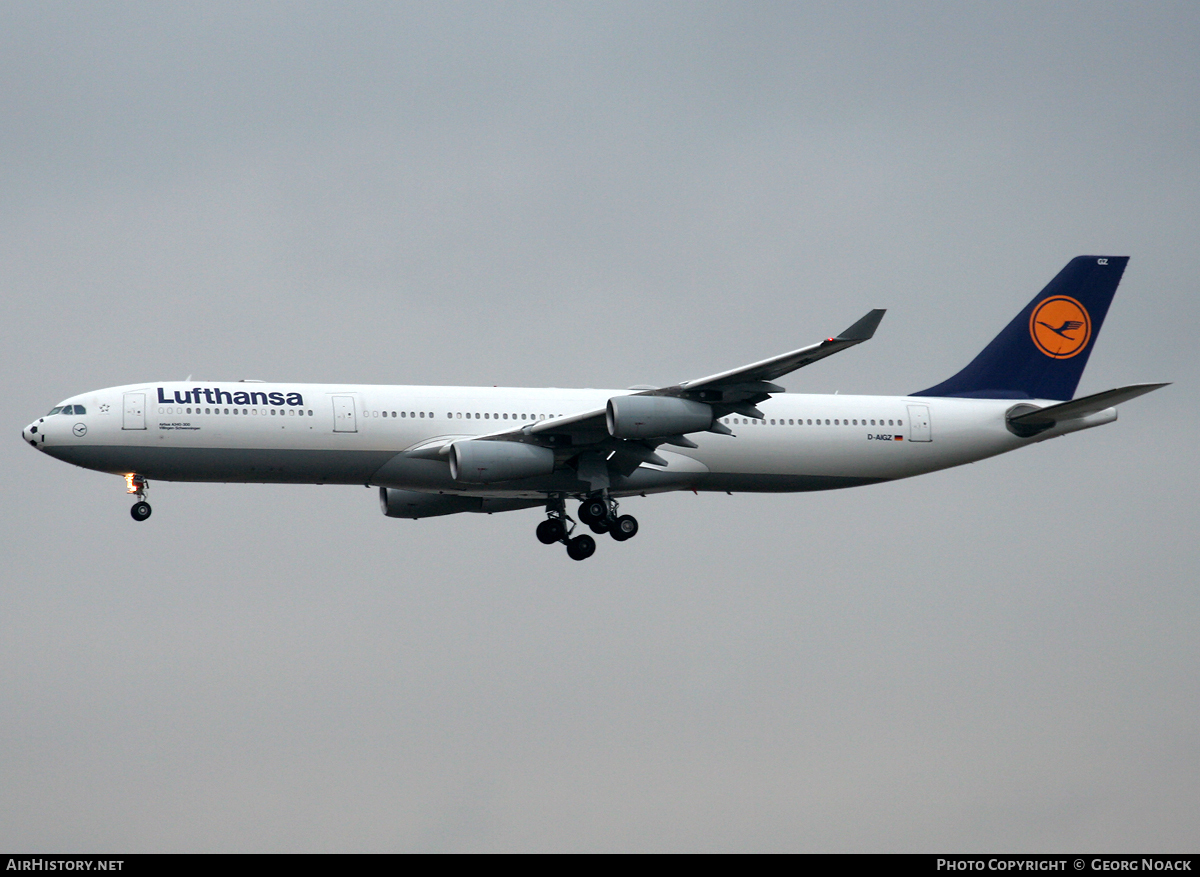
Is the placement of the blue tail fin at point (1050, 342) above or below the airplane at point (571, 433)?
above

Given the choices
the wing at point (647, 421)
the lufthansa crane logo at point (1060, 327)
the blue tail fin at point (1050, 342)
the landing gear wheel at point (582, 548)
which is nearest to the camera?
the wing at point (647, 421)

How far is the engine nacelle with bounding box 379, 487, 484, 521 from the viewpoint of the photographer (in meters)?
50.8

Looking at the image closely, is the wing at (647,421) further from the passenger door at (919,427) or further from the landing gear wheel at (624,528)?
the passenger door at (919,427)

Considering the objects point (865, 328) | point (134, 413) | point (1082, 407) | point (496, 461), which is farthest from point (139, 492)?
point (1082, 407)

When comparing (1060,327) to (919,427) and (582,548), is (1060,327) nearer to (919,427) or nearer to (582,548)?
(919,427)

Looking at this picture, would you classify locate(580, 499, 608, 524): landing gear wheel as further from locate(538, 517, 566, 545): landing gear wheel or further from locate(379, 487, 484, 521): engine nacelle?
locate(379, 487, 484, 521): engine nacelle

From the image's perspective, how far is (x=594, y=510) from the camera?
47.9m

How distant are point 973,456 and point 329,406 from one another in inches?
813

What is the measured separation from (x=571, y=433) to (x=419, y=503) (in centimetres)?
761

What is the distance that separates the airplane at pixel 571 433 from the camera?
44.4 meters

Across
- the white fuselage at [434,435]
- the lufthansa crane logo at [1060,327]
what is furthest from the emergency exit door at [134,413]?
the lufthansa crane logo at [1060,327]

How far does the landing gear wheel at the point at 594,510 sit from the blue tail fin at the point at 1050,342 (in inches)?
464

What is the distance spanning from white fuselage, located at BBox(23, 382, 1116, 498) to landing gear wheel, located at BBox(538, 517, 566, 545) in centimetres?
178

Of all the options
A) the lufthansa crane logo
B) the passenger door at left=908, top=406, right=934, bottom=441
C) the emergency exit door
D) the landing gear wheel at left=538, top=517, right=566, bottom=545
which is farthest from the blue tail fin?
the emergency exit door
